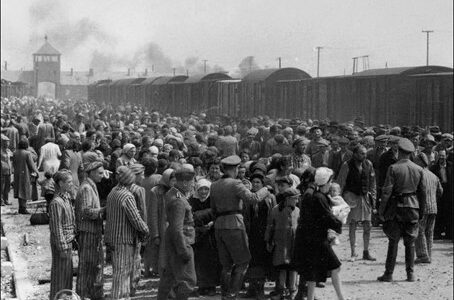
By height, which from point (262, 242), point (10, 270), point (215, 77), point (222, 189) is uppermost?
point (215, 77)

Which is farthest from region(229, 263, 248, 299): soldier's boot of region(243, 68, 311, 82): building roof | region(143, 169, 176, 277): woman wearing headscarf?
region(243, 68, 311, 82): building roof

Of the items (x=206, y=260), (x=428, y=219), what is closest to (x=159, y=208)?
(x=206, y=260)

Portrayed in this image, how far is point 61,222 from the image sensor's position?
8.97 meters

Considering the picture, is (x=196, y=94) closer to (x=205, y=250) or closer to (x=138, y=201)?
(x=205, y=250)

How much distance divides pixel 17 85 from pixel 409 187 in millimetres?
76511

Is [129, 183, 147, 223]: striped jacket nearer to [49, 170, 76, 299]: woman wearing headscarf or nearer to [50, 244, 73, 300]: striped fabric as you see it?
[49, 170, 76, 299]: woman wearing headscarf

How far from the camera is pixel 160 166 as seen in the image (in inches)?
430

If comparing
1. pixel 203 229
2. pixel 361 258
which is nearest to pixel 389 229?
pixel 361 258

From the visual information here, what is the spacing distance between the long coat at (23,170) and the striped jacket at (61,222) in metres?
8.99

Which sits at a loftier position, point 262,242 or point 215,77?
point 215,77

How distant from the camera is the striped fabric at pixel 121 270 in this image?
29.2ft

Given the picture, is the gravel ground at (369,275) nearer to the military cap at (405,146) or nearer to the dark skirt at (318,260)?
the dark skirt at (318,260)

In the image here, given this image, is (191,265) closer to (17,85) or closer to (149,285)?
(149,285)

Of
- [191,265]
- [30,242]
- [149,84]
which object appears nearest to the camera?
[191,265]
